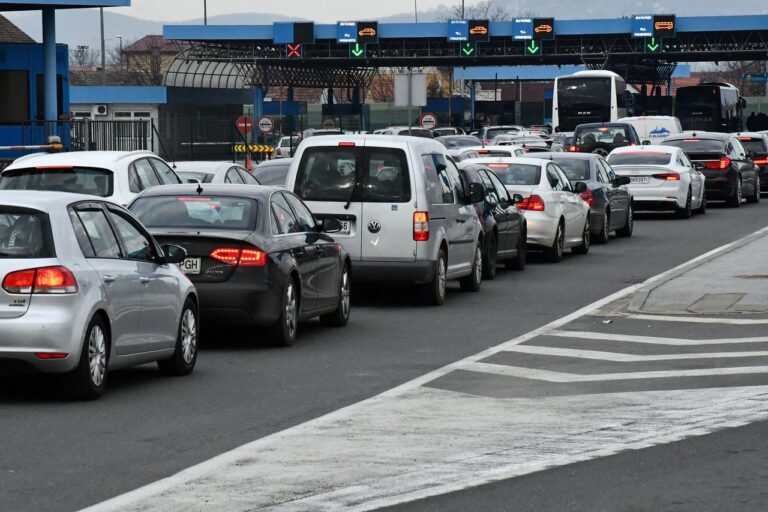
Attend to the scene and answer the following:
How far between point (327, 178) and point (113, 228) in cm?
657

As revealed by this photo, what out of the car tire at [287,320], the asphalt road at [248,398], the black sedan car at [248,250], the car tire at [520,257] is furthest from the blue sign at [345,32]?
the car tire at [287,320]

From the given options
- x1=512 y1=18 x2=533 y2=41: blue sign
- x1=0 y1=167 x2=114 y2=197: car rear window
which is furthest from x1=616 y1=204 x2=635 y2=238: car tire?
x1=512 y1=18 x2=533 y2=41: blue sign

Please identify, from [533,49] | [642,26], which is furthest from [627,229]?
[533,49]

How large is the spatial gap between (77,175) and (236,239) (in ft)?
16.6

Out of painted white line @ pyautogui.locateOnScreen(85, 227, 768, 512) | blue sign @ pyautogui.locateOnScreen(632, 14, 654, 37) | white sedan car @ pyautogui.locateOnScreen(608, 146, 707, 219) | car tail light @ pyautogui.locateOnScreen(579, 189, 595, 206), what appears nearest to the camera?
painted white line @ pyautogui.locateOnScreen(85, 227, 768, 512)

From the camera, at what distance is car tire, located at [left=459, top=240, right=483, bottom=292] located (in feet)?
66.5

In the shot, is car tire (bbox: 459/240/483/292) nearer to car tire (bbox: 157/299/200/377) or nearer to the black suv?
car tire (bbox: 157/299/200/377)

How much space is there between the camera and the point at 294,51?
93.2 metres

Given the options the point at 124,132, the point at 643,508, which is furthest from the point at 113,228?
the point at 124,132

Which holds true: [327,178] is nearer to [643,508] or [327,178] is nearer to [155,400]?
[155,400]

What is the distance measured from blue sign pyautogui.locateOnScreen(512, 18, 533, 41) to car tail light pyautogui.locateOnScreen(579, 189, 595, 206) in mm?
64970

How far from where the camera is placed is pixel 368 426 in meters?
10.1

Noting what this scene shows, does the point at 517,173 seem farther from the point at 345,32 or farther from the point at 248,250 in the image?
the point at 345,32

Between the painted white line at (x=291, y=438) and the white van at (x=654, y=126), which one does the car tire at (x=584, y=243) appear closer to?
the painted white line at (x=291, y=438)
